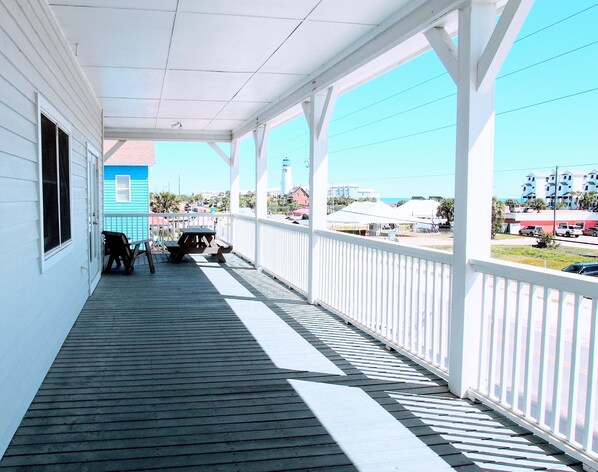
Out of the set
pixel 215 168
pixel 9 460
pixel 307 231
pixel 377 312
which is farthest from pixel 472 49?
pixel 215 168

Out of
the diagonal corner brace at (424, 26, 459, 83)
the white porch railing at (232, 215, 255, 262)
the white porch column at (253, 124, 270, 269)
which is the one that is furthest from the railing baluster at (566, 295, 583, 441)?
the white porch railing at (232, 215, 255, 262)

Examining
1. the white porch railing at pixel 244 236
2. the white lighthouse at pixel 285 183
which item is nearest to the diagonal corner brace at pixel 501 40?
the white porch railing at pixel 244 236

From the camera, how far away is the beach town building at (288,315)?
271cm

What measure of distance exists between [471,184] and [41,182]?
9.44 ft

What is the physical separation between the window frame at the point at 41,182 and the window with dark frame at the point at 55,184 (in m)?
0.03

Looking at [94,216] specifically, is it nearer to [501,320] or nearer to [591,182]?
[501,320]

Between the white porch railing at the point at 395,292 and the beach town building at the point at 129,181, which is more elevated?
the beach town building at the point at 129,181

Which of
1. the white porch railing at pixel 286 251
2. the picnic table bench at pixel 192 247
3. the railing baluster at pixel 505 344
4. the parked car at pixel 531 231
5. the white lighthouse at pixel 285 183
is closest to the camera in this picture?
the parked car at pixel 531 231

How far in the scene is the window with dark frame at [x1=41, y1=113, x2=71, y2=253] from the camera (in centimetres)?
391

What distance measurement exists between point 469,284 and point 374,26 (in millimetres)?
2290

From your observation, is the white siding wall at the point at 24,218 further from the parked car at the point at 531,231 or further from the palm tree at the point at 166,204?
the palm tree at the point at 166,204

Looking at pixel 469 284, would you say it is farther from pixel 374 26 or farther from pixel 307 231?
pixel 307 231

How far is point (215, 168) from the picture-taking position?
2393 inches

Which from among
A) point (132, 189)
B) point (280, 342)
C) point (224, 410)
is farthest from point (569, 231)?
point (132, 189)
